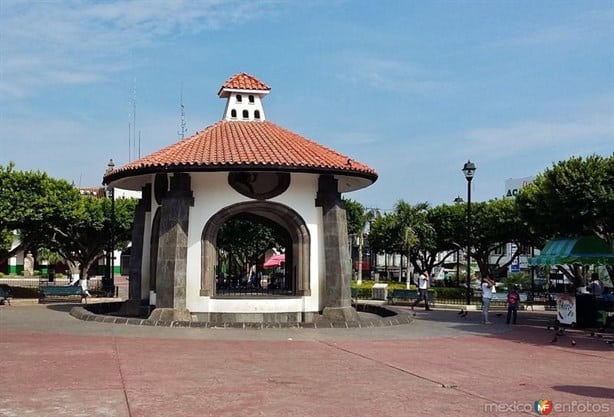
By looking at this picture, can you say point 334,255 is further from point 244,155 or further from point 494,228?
point 494,228

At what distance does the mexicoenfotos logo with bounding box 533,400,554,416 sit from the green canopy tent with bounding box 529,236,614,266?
539 inches

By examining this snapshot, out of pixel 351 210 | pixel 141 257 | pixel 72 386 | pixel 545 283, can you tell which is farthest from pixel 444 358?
pixel 545 283

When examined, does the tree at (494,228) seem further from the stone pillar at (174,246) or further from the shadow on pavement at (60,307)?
the stone pillar at (174,246)

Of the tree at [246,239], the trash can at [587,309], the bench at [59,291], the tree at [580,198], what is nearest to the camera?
the trash can at [587,309]

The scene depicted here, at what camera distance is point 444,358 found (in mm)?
13859

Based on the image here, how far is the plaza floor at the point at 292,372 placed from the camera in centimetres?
886

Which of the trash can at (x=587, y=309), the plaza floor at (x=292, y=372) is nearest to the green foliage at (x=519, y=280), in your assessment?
the trash can at (x=587, y=309)

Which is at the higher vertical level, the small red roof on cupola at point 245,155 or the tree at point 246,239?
the small red roof on cupola at point 245,155

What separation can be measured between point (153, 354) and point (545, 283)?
52845 mm

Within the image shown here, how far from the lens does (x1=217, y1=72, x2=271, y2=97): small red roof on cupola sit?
81.8ft

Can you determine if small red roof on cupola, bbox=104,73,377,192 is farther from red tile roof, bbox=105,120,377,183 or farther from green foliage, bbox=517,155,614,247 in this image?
green foliage, bbox=517,155,614,247

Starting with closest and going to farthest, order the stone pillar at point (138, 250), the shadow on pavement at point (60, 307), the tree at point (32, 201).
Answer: the stone pillar at point (138, 250), the shadow on pavement at point (60, 307), the tree at point (32, 201)

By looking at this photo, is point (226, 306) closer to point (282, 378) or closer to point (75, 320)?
point (75, 320)

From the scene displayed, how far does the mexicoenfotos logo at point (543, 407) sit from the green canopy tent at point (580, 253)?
44.9 feet
